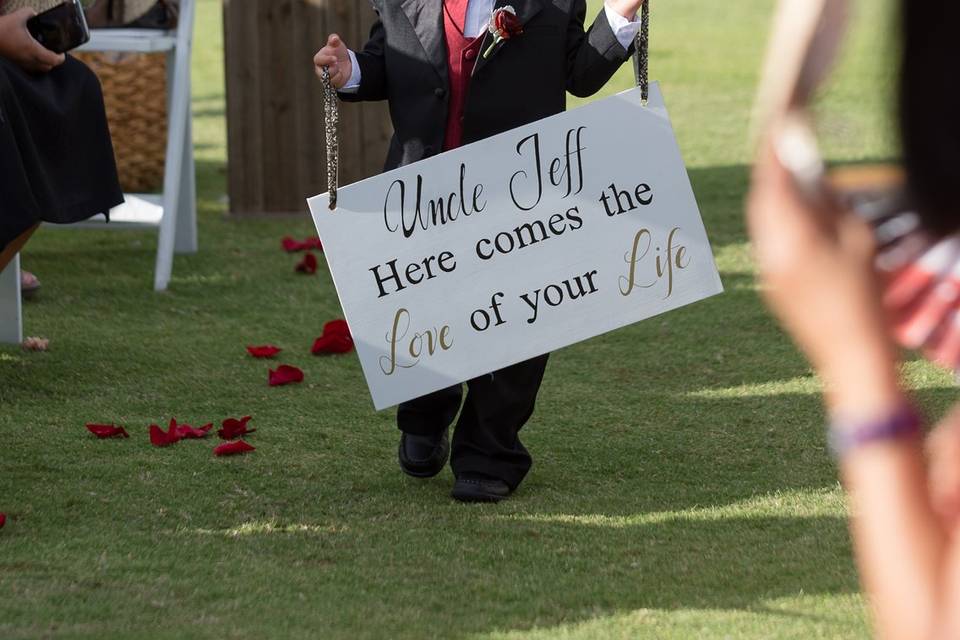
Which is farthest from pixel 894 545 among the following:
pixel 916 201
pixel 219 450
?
pixel 219 450

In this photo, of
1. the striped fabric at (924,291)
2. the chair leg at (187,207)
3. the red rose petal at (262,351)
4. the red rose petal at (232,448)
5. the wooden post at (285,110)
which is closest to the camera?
the striped fabric at (924,291)

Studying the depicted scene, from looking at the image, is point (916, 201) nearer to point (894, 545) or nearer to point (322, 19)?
point (894, 545)

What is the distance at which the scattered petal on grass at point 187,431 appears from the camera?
3.23m

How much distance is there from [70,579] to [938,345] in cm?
165

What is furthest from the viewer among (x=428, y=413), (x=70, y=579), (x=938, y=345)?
(x=428, y=413)

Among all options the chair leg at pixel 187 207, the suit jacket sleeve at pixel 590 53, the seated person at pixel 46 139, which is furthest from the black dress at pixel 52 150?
the chair leg at pixel 187 207

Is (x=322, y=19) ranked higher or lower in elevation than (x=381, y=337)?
lower

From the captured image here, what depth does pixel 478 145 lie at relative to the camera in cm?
278

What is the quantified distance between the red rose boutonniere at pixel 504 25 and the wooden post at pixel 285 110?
3246 millimetres

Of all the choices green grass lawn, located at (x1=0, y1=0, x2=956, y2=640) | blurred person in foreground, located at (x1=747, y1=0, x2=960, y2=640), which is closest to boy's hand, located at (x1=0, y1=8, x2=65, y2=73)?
green grass lawn, located at (x1=0, y1=0, x2=956, y2=640)

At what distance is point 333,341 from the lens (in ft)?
13.3

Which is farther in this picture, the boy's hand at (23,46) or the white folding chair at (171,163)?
the white folding chair at (171,163)

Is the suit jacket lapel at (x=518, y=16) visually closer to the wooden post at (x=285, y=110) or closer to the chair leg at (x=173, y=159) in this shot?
the chair leg at (x=173, y=159)

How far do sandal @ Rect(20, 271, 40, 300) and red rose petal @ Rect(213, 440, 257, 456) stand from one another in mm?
Result: 1787
